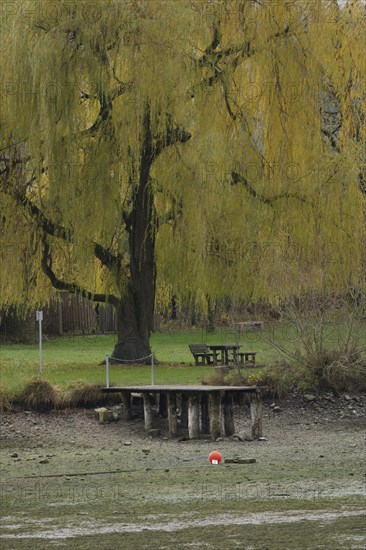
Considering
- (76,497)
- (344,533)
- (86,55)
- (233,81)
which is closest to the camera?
(344,533)

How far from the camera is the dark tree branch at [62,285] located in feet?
97.4

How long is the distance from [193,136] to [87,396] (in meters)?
6.70

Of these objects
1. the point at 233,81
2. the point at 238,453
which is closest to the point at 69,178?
the point at 233,81

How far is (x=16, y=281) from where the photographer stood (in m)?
29.3

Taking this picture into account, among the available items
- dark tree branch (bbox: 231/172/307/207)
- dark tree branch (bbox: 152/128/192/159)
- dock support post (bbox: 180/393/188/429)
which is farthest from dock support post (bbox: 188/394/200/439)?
dark tree branch (bbox: 152/128/192/159)

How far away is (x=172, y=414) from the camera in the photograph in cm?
2194

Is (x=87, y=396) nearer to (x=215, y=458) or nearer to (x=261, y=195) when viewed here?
(x=261, y=195)

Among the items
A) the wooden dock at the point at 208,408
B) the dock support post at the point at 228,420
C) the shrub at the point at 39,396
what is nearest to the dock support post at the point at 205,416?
the wooden dock at the point at 208,408

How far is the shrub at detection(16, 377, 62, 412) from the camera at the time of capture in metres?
24.5

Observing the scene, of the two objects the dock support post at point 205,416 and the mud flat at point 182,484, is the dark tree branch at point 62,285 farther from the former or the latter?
the dock support post at point 205,416

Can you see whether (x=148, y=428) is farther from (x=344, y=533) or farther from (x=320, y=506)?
(x=344, y=533)

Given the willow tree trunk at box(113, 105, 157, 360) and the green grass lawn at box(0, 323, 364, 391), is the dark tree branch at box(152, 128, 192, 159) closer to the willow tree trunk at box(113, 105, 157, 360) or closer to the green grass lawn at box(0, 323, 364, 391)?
the willow tree trunk at box(113, 105, 157, 360)

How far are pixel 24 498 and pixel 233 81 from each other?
1555 cm

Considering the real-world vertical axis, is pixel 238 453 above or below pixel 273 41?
below
